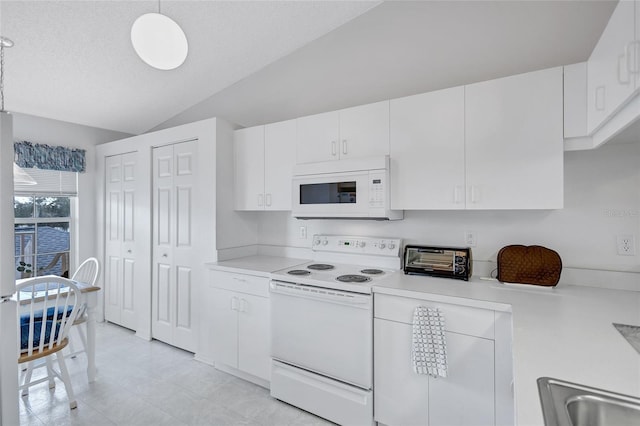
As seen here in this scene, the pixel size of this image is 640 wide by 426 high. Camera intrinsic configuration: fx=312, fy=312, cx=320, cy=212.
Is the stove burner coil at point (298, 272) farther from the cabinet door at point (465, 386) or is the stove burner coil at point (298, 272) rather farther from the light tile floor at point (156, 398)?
the cabinet door at point (465, 386)

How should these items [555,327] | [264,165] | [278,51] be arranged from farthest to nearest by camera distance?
[278,51]
[264,165]
[555,327]

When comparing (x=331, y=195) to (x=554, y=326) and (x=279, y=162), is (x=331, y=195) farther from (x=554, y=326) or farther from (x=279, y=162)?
(x=554, y=326)

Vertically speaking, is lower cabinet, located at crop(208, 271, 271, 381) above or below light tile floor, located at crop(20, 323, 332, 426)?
above

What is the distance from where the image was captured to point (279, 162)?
107 inches

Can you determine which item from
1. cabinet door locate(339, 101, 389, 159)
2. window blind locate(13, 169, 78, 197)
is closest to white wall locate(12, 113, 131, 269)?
window blind locate(13, 169, 78, 197)

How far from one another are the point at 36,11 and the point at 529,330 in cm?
350

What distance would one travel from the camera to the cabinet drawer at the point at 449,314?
1.62 m

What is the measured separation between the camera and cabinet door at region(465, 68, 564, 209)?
5.64 feet

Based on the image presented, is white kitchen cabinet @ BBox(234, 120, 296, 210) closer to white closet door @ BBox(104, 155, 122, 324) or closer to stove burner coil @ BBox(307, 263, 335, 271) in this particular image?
stove burner coil @ BBox(307, 263, 335, 271)

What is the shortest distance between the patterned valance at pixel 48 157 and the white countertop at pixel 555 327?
12.3 ft

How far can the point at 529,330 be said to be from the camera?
1.23 metres

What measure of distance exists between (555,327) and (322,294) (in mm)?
1231

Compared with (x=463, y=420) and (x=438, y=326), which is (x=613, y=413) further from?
(x=463, y=420)

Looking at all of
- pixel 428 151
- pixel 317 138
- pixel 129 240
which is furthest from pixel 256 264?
pixel 129 240
